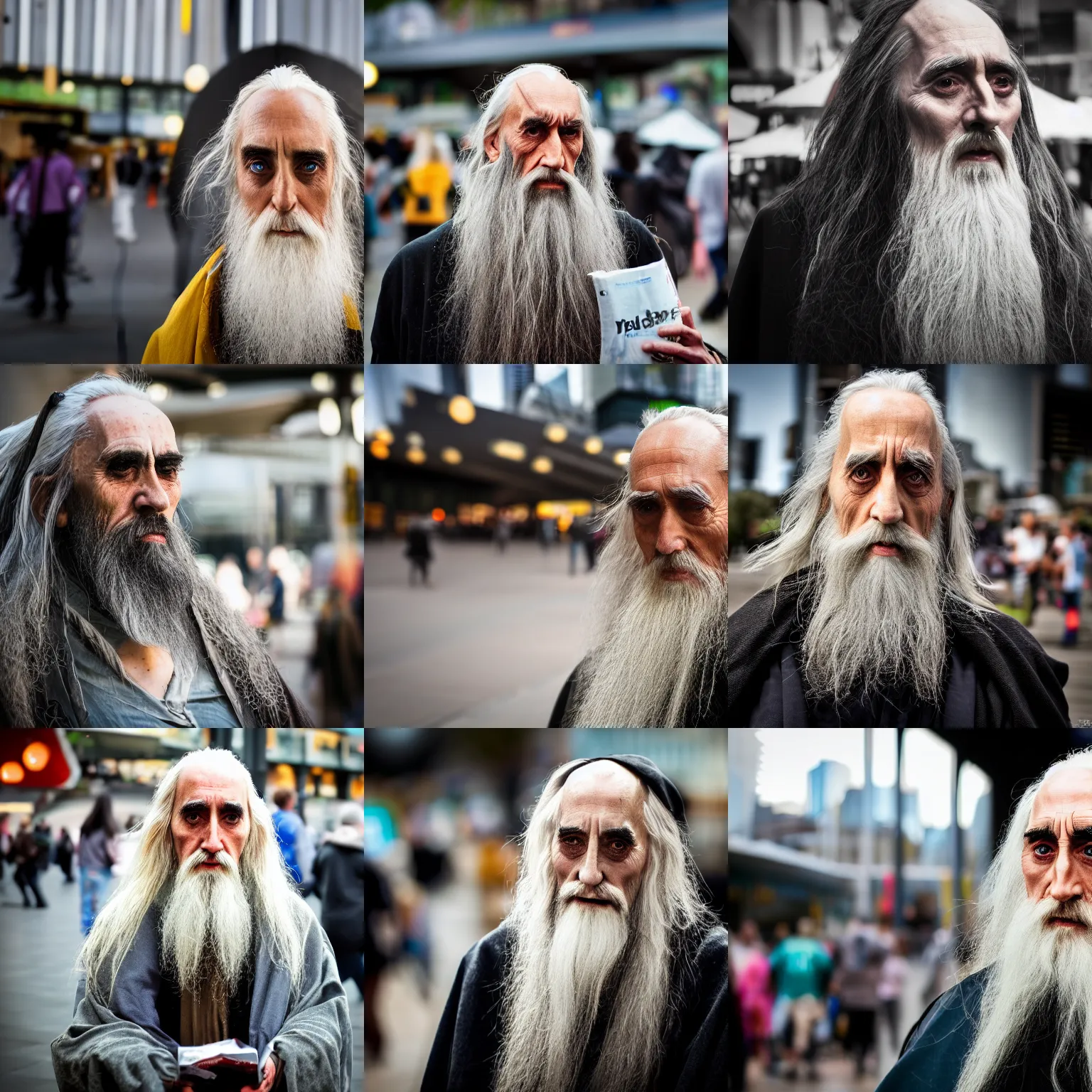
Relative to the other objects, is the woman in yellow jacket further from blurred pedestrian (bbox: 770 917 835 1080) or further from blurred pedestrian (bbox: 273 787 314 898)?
blurred pedestrian (bbox: 770 917 835 1080)

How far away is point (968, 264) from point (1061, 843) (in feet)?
4.94

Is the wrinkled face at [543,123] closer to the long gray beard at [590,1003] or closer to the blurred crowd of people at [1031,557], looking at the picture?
the blurred crowd of people at [1031,557]

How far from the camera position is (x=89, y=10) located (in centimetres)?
371

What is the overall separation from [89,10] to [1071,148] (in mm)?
2656

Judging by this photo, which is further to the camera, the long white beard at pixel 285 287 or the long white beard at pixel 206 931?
the long white beard at pixel 285 287

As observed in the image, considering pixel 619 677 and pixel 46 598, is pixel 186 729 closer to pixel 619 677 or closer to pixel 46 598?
pixel 46 598

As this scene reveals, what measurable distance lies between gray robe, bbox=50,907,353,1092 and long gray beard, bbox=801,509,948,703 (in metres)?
1.55

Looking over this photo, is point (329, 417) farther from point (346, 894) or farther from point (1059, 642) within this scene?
point (1059, 642)

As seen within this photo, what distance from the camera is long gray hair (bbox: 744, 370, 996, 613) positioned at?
11.7ft

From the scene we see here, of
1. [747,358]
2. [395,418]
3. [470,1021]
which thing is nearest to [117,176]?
[395,418]

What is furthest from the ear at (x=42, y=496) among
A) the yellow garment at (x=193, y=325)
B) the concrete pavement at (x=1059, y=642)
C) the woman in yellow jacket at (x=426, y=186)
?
the concrete pavement at (x=1059, y=642)

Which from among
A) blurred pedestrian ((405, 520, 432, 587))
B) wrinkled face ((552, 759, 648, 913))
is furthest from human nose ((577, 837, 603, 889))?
blurred pedestrian ((405, 520, 432, 587))

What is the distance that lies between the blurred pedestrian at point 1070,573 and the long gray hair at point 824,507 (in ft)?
0.68

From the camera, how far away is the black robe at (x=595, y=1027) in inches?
139
